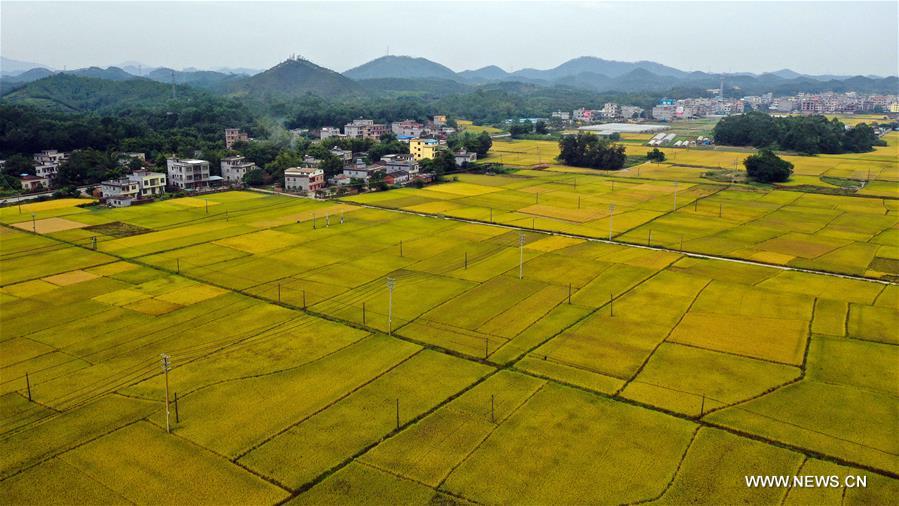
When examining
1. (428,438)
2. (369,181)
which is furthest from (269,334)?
(369,181)

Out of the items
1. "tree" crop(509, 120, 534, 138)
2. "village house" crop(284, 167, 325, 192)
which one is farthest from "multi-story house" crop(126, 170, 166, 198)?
"tree" crop(509, 120, 534, 138)

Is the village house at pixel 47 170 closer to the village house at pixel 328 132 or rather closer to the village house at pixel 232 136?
the village house at pixel 232 136

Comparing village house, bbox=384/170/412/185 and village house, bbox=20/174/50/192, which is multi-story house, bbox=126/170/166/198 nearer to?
village house, bbox=20/174/50/192

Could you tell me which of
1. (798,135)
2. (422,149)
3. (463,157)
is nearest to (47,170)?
(422,149)

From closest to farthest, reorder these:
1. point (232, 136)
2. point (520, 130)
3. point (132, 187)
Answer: point (132, 187) → point (232, 136) → point (520, 130)

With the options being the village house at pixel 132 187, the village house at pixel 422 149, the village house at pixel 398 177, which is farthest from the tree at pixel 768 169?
the village house at pixel 132 187

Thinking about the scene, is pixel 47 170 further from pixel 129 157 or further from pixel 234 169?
pixel 234 169
